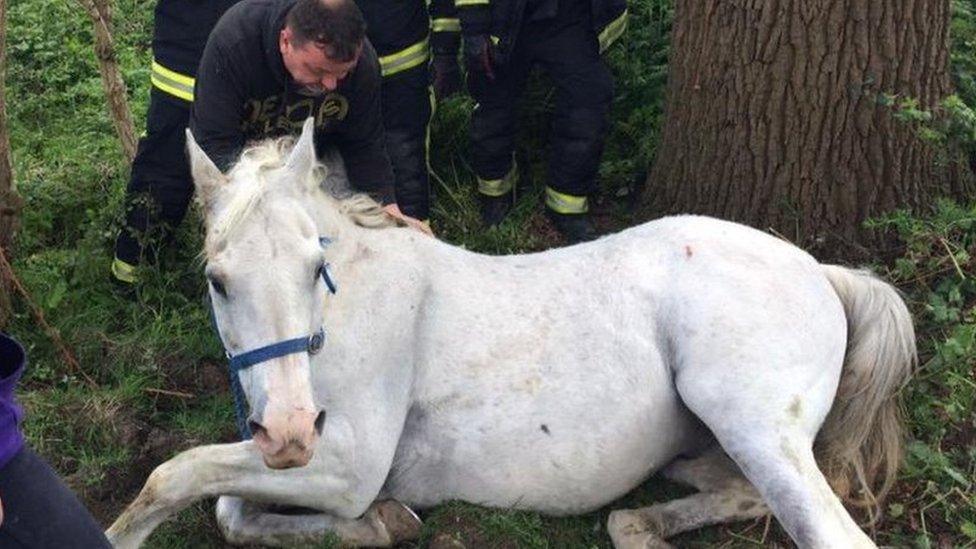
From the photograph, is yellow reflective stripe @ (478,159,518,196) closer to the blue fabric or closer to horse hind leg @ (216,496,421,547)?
horse hind leg @ (216,496,421,547)

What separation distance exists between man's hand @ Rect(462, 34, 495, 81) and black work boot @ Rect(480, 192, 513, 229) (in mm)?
681

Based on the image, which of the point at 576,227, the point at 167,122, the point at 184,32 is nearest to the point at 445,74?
the point at 576,227

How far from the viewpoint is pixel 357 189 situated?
4.86 meters

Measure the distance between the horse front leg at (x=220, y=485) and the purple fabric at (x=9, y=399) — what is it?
2.98 ft

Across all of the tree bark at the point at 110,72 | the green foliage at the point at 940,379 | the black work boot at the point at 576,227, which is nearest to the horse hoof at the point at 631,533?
the green foliage at the point at 940,379

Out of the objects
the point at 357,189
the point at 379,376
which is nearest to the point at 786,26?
the point at 357,189

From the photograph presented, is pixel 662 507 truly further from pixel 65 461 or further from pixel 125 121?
pixel 125 121

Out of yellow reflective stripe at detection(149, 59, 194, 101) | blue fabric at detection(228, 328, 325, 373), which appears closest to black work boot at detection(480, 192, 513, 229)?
yellow reflective stripe at detection(149, 59, 194, 101)

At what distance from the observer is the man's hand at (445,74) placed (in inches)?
236

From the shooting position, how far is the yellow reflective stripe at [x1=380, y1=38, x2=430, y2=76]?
221 inches

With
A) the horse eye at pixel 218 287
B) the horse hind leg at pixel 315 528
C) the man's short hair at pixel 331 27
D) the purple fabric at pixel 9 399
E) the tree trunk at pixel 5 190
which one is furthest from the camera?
the tree trunk at pixel 5 190

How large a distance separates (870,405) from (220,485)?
245 cm

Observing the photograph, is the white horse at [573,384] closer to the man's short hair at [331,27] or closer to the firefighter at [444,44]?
the man's short hair at [331,27]

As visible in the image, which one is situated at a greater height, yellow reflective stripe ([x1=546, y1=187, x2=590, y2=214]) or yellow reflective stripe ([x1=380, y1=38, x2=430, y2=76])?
yellow reflective stripe ([x1=380, y1=38, x2=430, y2=76])
